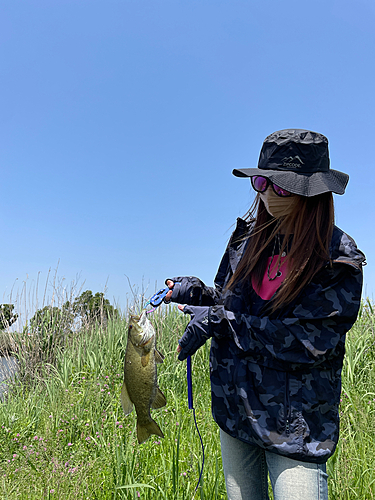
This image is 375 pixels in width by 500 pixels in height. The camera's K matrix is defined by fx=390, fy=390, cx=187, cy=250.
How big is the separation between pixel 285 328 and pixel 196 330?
412 mm

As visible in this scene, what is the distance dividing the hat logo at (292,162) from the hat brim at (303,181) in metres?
0.04

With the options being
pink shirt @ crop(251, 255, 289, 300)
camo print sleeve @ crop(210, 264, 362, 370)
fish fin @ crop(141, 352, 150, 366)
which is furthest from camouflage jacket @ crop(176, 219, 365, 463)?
fish fin @ crop(141, 352, 150, 366)

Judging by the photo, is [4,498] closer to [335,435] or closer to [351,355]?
[335,435]

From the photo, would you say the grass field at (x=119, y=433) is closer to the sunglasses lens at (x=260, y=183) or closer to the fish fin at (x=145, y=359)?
the fish fin at (x=145, y=359)

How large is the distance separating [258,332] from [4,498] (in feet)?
8.52

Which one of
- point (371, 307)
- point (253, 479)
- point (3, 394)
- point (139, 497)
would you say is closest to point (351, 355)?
point (371, 307)

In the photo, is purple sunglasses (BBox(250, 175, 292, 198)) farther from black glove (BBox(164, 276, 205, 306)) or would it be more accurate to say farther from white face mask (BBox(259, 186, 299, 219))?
black glove (BBox(164, 276, 205, 306))

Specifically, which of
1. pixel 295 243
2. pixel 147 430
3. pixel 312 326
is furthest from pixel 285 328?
pixel 147 430

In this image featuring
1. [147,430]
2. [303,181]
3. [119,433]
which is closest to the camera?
[303,181]

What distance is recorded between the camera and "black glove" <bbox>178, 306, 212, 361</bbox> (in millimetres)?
1803

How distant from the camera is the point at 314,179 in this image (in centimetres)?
177

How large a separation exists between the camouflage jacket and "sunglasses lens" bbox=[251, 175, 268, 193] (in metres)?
0.40

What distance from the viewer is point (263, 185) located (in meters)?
1.86

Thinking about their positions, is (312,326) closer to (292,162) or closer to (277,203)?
(277,203)
